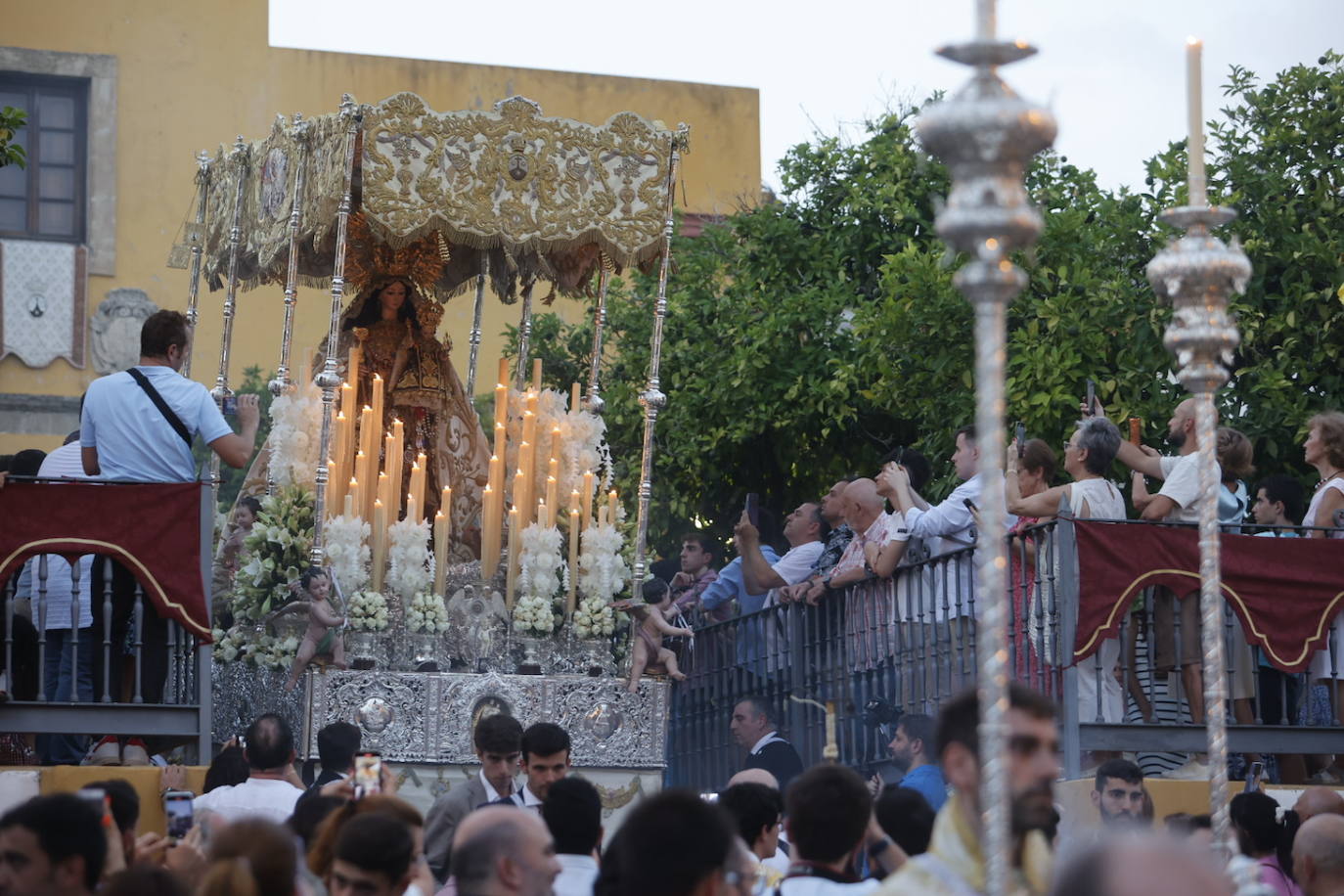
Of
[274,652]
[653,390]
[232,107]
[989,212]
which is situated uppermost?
[232,107]

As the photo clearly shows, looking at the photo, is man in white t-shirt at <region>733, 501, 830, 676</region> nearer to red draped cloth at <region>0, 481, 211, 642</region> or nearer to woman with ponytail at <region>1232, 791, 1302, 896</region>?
red draped cloth at <region>0, 481, 211, 642</region>

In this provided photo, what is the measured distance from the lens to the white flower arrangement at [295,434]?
1205cm

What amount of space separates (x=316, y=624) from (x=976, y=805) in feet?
23.8

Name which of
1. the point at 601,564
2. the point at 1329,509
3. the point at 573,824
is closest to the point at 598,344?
the point at 601,564

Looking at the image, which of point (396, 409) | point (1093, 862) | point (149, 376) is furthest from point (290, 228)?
point (1093, 862)

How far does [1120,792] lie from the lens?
8.82 m

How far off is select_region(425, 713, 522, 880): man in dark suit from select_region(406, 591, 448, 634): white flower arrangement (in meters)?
3.05

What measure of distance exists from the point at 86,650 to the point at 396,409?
3.33m

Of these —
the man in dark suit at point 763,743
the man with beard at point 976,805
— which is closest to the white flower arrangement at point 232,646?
the man in dark suit at point 763,743

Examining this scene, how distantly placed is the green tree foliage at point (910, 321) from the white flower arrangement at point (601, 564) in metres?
4.10

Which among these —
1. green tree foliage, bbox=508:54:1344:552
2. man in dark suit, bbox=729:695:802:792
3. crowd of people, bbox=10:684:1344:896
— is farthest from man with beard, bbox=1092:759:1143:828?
green tree foliage, bbox=508:54:1344:552

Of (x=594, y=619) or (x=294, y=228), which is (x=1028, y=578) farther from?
(x=294, y=228)

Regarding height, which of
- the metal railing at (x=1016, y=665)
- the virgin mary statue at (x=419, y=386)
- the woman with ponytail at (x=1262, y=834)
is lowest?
the woman with ponytail at (x=1262, y=834)

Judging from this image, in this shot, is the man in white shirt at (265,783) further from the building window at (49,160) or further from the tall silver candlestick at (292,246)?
the building window at (49,160)
